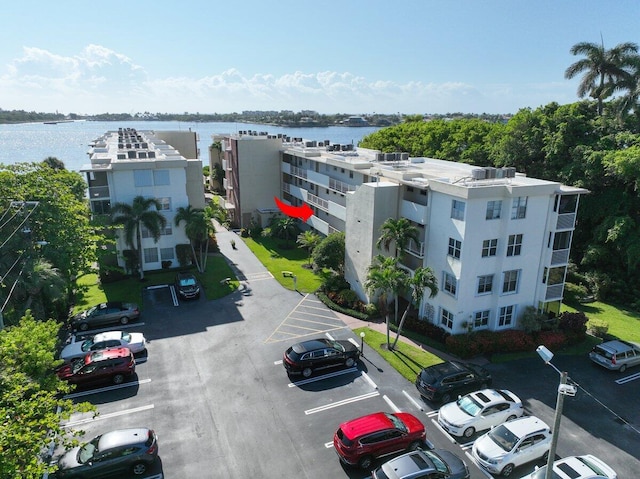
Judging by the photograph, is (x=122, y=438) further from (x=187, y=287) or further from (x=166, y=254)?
(x=166, y=254)

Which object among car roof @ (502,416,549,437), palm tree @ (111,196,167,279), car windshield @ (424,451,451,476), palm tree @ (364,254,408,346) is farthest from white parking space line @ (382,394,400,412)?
palm tree @ (111,196,167,279)

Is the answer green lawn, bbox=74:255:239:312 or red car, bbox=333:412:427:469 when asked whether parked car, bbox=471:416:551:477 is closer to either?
red car, bbox=333:412:427:469

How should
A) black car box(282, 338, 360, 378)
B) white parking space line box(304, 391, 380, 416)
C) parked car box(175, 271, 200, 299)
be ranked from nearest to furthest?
white parking space line box(304, 391, 380, 416) < black car box(282, 338, 360, 378) < parked car box(175, 271, 200, 299)

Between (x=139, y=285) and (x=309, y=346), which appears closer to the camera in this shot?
(x=309, y=346)

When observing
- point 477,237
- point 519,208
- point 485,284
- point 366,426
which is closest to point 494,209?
point 519,208

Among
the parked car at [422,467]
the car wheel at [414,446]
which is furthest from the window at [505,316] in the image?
the parked car at [422,467]
